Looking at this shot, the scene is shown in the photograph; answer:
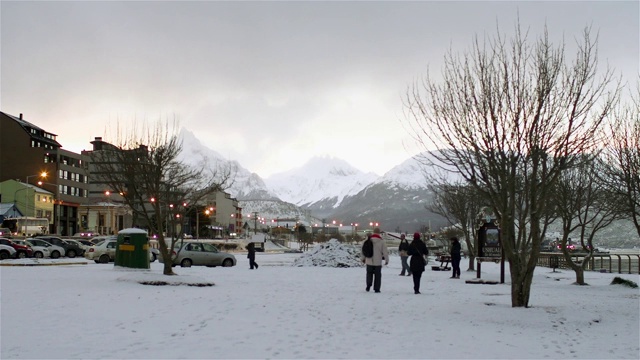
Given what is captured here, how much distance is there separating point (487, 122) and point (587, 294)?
28.9ft

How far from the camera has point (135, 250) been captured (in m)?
25.9

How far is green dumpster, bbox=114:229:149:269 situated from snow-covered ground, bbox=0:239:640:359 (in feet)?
25.2

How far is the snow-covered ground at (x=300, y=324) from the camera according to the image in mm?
8852

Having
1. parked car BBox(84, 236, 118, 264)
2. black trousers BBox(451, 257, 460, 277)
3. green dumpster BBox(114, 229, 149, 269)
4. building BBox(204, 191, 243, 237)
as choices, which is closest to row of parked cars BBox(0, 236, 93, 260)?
parked car BBox(84, 236, 118, 264)

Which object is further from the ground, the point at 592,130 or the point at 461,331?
the point at 592,130

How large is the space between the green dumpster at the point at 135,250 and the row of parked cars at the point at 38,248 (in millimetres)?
16704

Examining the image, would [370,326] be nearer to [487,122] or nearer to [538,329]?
[538,329]

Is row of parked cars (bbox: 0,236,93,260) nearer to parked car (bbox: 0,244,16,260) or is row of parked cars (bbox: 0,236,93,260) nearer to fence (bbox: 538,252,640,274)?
parked car (bbox: 0,244,16,260)

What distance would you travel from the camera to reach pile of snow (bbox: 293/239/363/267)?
1479 inches

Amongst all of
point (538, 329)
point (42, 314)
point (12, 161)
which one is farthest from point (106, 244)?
point (12, 161)

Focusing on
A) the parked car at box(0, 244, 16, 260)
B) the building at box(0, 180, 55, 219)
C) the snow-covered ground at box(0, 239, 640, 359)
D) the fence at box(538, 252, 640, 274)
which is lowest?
the fence at box(538, 252, 640, 274)

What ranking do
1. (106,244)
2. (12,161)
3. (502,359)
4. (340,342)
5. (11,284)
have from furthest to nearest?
(12,161) < (106,244) < (11,284) < (340,342) < (502,359)

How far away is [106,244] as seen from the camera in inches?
1435

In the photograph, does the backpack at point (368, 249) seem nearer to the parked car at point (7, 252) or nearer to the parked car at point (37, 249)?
the parked car at point (7, 252)
